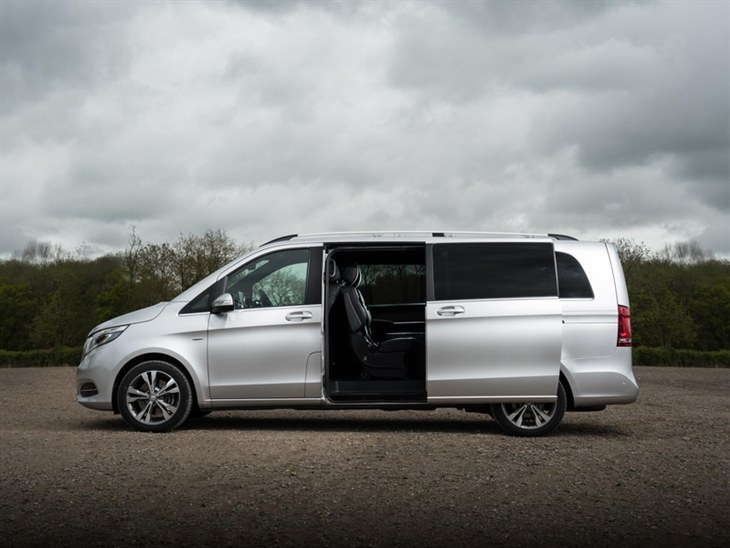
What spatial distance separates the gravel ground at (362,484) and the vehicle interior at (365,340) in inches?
19.6

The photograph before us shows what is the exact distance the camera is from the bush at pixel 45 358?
34.1 m

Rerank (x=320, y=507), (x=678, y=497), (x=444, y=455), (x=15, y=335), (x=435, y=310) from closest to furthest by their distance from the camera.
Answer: (x=320, y=507) → (x=678, y=497) → (x=444, y=455) → (x=435, y=310) → (x=15, y=335)

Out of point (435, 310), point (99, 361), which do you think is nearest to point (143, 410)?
point (99, 361)

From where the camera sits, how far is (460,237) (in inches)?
396

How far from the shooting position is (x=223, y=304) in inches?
387

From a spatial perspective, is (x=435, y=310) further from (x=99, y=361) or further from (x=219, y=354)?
(x=99, y=361)

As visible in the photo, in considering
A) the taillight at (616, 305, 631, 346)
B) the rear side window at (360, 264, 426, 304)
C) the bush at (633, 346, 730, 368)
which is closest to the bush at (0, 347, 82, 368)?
the bush at (633, 346, 730, 368)

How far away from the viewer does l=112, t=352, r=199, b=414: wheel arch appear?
10.0 m

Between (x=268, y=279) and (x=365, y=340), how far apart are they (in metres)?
1.27

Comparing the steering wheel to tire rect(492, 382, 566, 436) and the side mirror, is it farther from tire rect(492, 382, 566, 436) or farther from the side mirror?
tire rect(492, 382, 566, 436)

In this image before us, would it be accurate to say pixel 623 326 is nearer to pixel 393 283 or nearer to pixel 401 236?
pixel 401 236

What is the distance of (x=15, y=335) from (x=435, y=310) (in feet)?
144

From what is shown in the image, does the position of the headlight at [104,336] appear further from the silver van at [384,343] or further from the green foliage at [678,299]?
the green foliage at [678,299]

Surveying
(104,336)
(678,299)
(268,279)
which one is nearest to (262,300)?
(268,279)
